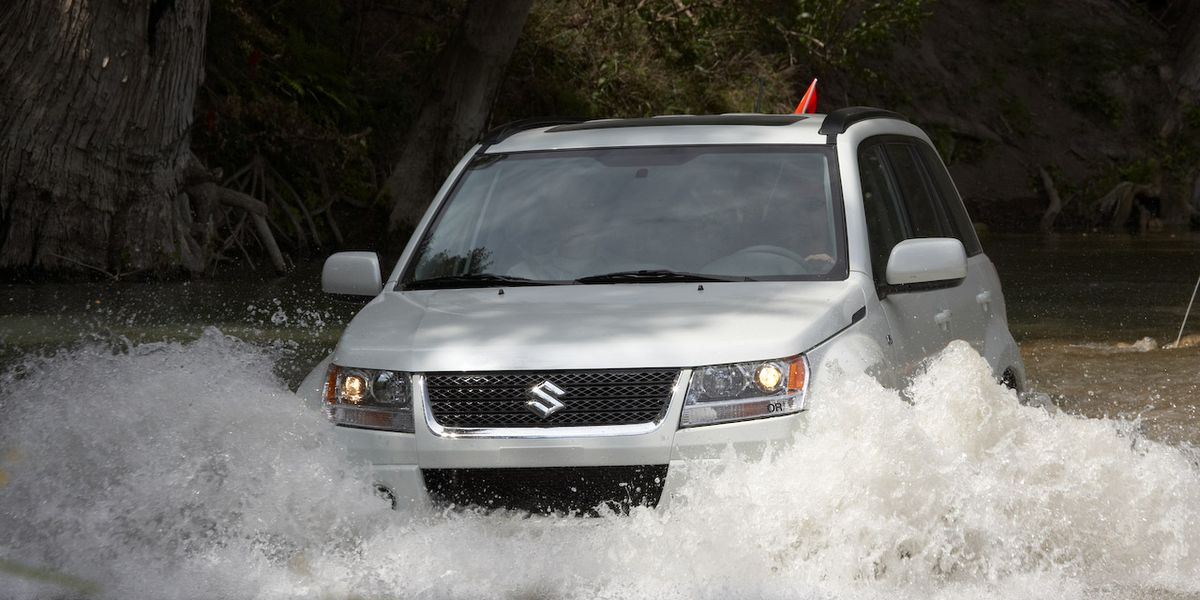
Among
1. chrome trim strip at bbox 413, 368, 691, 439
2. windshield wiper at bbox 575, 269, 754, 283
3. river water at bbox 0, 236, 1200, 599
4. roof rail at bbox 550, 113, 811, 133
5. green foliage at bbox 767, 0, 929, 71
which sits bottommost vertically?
green foliage at bbox 767, 0, 929, 71

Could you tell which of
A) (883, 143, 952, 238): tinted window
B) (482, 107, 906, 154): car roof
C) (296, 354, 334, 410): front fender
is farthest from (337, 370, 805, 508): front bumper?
(883, 143, 952, 238): tinted window

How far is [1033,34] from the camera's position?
33812 millimetres

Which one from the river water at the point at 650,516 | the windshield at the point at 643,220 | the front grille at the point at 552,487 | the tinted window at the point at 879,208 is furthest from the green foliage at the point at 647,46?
the front grille at the point at 552,487

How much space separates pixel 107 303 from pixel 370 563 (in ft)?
30.9

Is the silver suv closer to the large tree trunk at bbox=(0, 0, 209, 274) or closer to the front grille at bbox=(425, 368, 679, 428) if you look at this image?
the front grille at bbox=(425, 368, 679, 428)

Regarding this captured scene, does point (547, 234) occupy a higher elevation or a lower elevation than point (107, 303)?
higher

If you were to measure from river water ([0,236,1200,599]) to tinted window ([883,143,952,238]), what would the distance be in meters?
1.09

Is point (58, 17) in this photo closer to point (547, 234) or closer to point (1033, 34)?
point (547, 234)

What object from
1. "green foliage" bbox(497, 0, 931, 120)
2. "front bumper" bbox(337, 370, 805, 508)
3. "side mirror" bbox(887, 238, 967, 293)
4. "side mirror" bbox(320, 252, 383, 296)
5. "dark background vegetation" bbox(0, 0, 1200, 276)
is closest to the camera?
"front bumper" bbox(337, 370, 805, 508)

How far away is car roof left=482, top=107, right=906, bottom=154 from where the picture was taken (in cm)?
625

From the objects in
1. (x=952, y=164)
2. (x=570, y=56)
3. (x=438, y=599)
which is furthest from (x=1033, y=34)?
(x=438, y=599)

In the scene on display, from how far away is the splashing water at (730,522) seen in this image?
15.5 feet

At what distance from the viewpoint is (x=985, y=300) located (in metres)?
6.85

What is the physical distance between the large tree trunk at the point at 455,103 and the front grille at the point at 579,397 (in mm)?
14201
